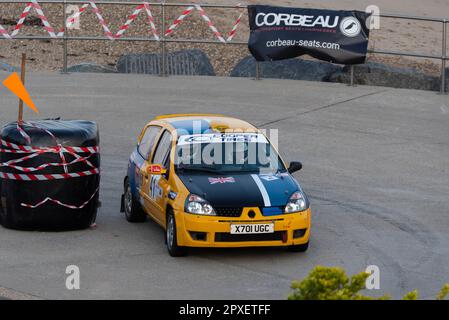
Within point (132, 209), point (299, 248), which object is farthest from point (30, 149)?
point (299, 248)

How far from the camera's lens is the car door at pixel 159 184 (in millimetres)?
13305

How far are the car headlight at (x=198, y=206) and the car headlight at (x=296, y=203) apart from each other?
87 cm

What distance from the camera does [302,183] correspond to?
1703 cm

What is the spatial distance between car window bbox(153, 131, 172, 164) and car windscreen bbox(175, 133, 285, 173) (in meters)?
0.23

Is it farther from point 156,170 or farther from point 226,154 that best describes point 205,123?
point 156,170

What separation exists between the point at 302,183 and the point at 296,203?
422cm

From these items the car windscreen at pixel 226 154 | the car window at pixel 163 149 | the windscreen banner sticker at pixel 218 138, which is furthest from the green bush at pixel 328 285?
the car window at pixel 163 149

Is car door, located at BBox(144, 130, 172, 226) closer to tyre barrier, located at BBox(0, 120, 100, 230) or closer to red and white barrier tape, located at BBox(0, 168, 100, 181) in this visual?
tyre barrier, located at BBox(0, 120, 100, 230)

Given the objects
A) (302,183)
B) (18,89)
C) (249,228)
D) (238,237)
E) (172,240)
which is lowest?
(302,183)

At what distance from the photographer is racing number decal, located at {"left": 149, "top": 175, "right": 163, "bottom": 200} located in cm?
1347

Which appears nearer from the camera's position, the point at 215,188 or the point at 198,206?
the point at 198,206

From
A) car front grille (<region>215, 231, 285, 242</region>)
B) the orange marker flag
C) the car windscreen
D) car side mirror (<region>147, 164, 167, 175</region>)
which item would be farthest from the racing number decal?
the orange marker flag

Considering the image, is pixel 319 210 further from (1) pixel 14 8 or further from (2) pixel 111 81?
(1) pixel 14 8

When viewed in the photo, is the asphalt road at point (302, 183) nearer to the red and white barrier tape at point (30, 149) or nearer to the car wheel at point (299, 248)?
the car wheel at point (299, 248)
